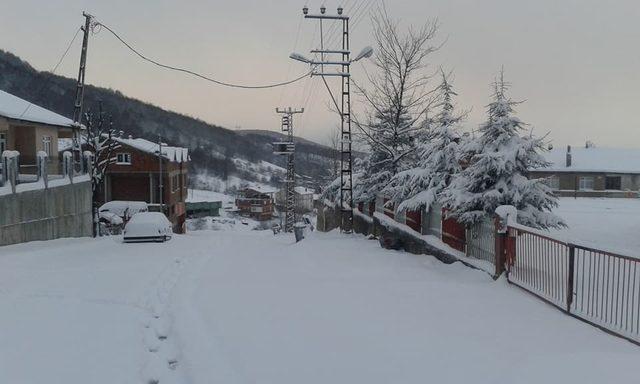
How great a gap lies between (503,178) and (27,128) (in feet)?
80.3

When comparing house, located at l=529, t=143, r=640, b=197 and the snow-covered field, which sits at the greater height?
house, located at l=529, t=143, r=640, b=197

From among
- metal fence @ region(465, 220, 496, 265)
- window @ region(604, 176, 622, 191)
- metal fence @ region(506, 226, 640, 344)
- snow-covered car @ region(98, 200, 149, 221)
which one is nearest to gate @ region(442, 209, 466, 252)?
metal fence @ region(465, 220, 496, 265)

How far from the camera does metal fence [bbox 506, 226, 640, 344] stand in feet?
19.3

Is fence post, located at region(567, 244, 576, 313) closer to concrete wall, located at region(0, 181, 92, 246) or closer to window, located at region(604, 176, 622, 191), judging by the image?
concrete wall, located at region(0, 181, 92, 246)

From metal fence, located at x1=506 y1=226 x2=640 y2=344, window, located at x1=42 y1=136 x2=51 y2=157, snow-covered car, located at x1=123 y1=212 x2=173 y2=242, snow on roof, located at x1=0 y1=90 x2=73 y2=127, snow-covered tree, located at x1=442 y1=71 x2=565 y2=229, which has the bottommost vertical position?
snow-covered car, located at x1=123 y1=212 x2=173 y2=242

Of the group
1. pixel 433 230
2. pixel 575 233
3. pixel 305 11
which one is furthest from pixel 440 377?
pixel 305 11

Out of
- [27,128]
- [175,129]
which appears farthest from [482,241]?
[175,129]

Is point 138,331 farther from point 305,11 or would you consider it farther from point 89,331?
point 305,11

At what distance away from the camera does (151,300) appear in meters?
8.04

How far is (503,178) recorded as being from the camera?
10.3 metres

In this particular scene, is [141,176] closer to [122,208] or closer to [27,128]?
[122,208]

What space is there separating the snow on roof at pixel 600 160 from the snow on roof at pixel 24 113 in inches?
1445

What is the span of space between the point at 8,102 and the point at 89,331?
21982mm

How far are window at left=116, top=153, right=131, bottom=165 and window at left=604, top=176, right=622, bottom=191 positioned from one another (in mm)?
40687
